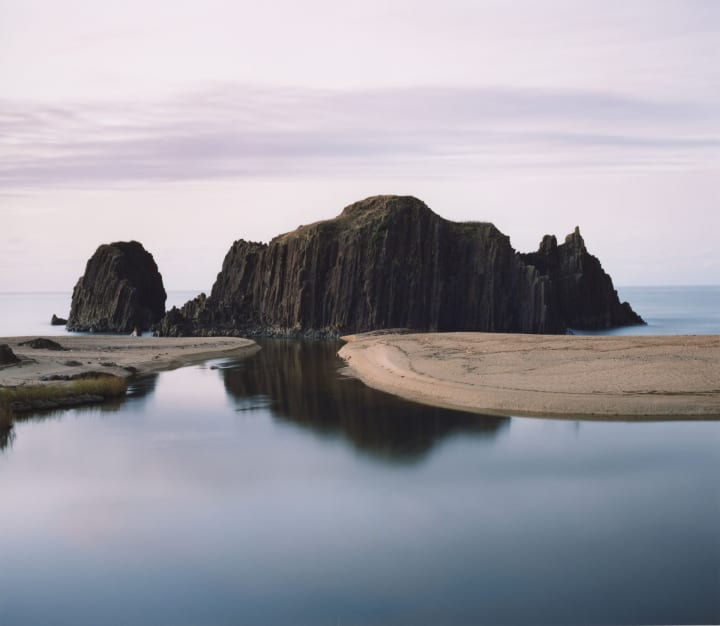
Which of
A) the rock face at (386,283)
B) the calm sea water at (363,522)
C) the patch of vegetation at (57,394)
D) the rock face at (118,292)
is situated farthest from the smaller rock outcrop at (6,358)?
the rock face at (118,292)

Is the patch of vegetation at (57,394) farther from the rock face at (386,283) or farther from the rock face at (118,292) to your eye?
the rock face at (118,292)

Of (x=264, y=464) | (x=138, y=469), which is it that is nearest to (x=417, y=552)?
(x=264, y=464)

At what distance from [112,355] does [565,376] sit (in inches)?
1377

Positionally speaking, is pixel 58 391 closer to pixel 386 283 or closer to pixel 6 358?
pixel 6 358

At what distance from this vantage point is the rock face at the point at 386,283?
81562mm

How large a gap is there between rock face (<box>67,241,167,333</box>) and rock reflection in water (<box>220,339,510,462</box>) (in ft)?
196

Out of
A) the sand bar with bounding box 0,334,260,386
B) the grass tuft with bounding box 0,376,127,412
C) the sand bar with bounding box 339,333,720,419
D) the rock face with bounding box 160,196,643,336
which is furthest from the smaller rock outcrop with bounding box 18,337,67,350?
the rock face with bounding box 160,196,643,336

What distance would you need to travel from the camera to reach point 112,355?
55.5 meters

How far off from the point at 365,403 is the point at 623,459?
44.3ft

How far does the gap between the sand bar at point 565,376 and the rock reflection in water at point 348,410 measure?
156 centimetres

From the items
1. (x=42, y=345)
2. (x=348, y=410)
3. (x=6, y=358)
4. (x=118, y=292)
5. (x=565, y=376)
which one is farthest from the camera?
(x=118, y=292)

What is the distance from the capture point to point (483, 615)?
472 inches

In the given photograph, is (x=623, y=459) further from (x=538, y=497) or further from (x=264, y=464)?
(x=264, y=464)

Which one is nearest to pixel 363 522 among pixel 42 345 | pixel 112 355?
pixel 112 355
